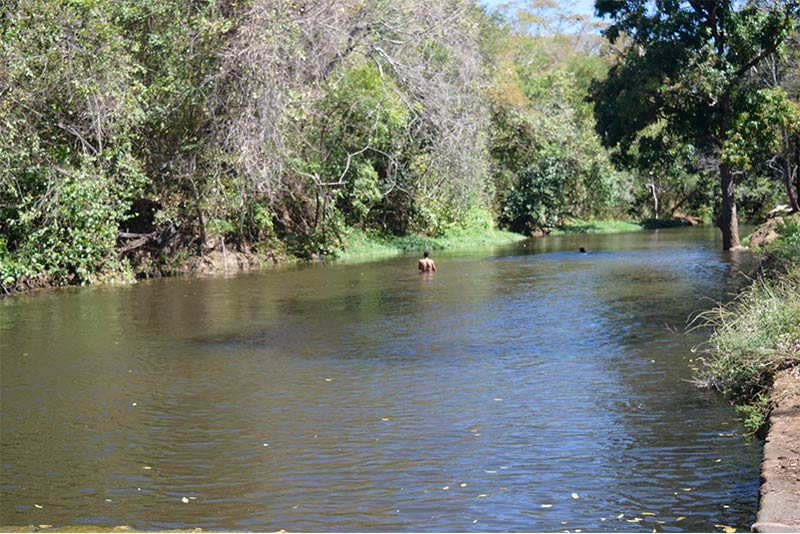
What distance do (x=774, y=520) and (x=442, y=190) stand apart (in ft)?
101

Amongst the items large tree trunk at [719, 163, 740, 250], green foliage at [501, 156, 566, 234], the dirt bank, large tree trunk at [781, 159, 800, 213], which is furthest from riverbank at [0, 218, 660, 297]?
the dirt bank

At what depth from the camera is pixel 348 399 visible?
10992 millimetres

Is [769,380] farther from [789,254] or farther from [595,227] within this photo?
[595,227]

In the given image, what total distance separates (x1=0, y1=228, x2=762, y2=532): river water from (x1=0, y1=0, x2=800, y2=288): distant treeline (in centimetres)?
506

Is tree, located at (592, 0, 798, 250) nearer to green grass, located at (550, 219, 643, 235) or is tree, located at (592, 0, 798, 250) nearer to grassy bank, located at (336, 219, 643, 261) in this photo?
grassy bank, located at (336, 219, 643, 261)

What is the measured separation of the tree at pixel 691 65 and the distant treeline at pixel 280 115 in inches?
2.7

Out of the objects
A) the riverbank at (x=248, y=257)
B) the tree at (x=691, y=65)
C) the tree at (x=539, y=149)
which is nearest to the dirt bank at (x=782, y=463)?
the riverbank at (x=248, y=257)

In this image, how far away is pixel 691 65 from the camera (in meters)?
30.5

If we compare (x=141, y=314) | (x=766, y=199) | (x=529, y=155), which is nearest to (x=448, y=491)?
(x=141, y=314)

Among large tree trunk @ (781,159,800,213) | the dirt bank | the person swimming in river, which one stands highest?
large tree trunk @ (781,159,800,213)

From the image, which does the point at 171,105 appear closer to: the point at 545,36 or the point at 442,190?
the point at 442,190

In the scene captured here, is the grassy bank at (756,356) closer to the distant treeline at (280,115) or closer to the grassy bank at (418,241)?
the distant treeline at (280,115)

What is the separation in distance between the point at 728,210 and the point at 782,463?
28047mm

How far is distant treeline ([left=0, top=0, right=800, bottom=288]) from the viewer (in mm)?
23172
